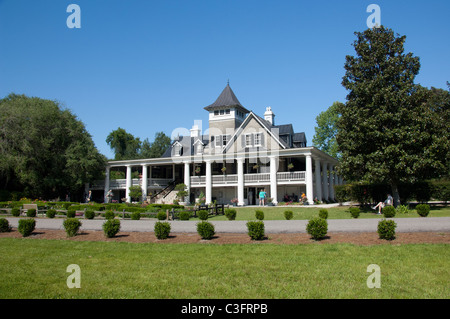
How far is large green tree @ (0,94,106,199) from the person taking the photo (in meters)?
34.5

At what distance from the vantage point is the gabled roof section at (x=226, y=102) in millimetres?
43250

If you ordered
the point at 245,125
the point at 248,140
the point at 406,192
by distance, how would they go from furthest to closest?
the point at 245,125
the point at 248,140
the point at 406,192

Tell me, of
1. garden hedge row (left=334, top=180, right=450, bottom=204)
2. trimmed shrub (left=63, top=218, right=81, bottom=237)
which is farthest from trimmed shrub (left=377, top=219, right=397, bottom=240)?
garden hedge row (left=334, top=180, right=450, bottom=204)

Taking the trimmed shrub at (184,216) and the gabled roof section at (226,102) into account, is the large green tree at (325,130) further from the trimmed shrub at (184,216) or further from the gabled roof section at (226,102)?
the trimmed shrub at (184,216)

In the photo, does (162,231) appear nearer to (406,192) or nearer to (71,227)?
(71,227)

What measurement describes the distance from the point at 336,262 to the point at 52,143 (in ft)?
122

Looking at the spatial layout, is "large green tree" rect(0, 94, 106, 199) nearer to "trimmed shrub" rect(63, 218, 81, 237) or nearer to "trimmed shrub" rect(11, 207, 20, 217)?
"trimmed shrub" rect(11, 207, 20, 217)

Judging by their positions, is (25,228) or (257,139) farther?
(257,139)

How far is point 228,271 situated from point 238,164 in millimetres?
27080

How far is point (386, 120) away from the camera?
2392 centimetres

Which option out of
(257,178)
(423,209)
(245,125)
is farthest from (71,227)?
(245,125)

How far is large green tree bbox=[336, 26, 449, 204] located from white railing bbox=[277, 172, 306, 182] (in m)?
7.45

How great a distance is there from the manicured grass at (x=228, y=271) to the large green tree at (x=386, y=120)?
14598 millimetres
